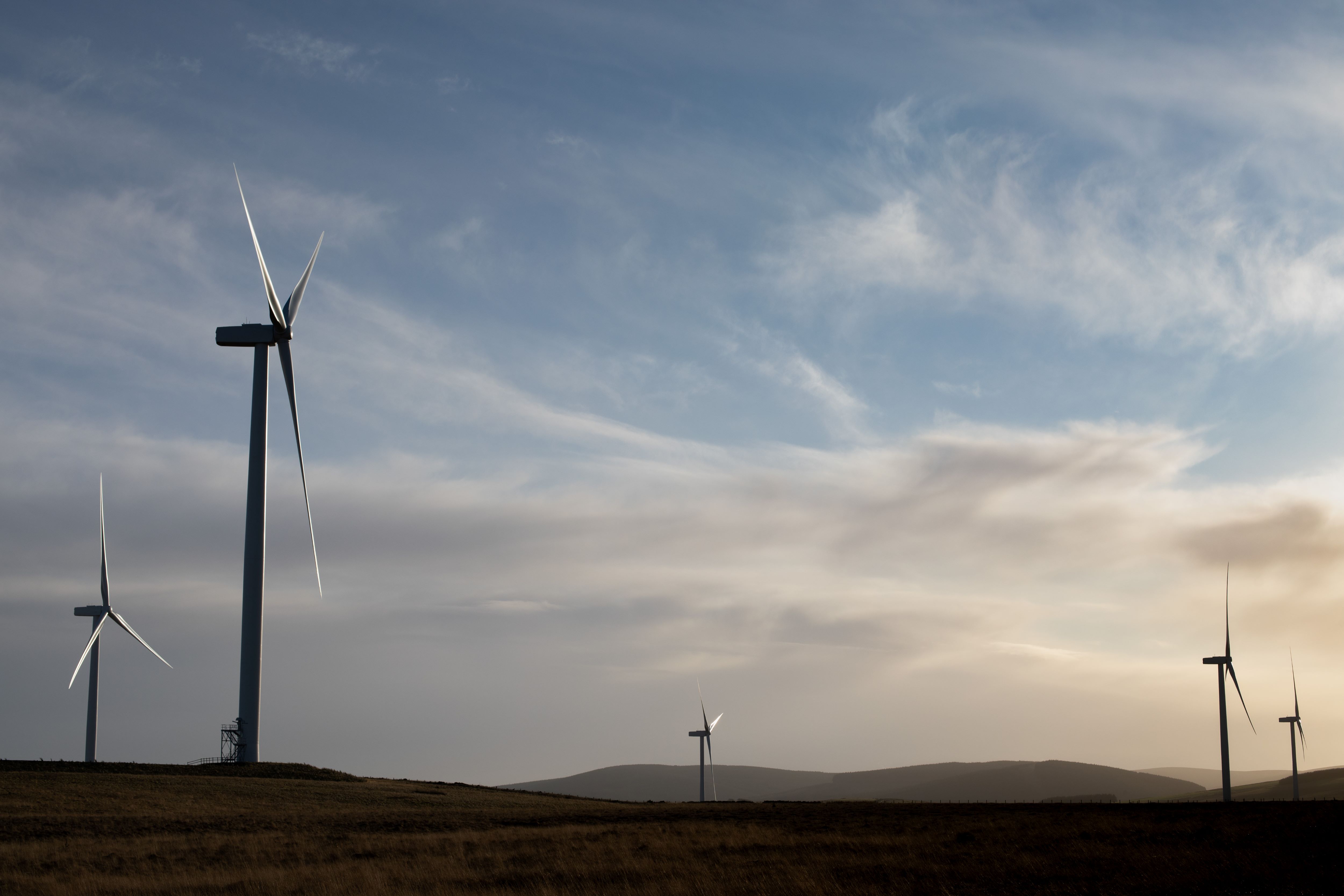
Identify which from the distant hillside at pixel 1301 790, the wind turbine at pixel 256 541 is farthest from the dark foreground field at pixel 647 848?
the distant hillside at pixel 1301 790

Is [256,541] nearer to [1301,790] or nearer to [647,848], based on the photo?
[647,848]

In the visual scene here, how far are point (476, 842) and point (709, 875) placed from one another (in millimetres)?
11484

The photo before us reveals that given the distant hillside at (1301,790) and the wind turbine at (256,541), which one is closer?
the wind turbine at (256,541)

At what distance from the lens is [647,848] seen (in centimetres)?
3497

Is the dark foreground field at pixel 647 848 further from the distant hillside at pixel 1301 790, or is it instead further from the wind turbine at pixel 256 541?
the distant hillside at pixel 1301 790

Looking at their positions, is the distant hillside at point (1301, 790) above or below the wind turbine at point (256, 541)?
below

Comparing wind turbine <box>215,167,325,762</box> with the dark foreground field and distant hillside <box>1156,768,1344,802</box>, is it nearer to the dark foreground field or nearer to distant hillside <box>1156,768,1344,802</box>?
the dark foreground field

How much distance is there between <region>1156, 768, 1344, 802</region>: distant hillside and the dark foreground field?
116 metres

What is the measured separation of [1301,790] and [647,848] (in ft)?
508

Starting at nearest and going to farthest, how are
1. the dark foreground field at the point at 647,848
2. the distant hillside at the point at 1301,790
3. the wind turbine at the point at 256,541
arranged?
the dark foreground field at the point at 647,848, the wind turbine at the point at 256,541, the distant hillside at the point at 1301,790

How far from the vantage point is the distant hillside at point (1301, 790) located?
146m

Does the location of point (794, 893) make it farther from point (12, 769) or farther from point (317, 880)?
point (12, 769)

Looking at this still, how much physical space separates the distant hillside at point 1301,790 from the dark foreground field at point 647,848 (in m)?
116

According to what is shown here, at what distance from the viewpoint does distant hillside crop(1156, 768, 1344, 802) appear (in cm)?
14638
